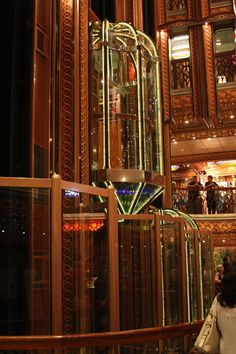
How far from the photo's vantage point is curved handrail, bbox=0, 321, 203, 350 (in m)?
3.38

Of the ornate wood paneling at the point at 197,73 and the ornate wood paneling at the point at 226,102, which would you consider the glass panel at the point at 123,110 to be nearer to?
the ornate wood paneling at the point at 197,73

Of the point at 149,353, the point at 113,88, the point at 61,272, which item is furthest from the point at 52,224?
the point at 113,88

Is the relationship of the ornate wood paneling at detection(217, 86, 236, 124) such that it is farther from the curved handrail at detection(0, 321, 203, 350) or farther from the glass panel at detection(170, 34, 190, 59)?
the curved handrail at detection(0, 321, 203, 350)

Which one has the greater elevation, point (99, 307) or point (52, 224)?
point (52, 224)

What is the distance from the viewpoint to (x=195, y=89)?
565 inches

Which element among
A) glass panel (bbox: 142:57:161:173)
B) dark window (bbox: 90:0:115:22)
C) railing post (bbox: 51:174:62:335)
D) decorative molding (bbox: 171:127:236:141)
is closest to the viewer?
railing post (bbox: 51:174:62:335)

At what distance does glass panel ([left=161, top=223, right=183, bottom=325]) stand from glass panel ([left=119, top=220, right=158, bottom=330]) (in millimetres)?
394

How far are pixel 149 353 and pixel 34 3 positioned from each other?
4170mm

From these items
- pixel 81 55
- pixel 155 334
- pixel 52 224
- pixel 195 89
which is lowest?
pixel 155 334

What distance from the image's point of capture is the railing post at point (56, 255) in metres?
3.65

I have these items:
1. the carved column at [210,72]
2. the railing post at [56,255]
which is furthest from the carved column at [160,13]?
the railing post at [56,255]

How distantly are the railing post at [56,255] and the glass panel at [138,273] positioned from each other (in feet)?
6.27

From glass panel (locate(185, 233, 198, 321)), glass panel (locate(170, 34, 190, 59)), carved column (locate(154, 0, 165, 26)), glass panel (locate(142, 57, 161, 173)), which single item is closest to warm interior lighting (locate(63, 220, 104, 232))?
glass panel (locate(142, 57, 161, 173))

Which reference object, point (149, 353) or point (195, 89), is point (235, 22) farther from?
point (149, 353)
